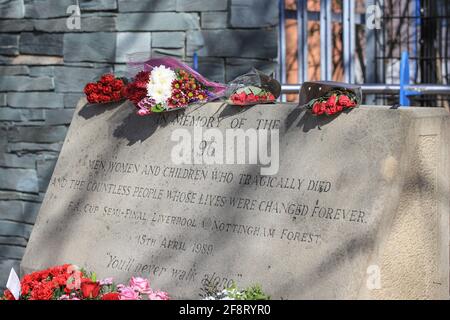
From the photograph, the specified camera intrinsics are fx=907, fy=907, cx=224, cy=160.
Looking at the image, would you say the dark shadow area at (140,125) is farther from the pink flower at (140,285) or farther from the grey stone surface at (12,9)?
the grey stone surface at (12,9)

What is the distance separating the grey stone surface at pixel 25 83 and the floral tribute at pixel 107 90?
1097 mm

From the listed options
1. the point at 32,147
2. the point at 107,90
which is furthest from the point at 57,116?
the point at 107,90

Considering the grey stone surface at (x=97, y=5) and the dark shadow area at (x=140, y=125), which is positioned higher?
the grey stone surface at (x=97, y=5)

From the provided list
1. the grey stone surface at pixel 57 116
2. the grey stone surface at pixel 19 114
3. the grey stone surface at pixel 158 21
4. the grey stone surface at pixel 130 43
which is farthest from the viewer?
the grey stone surface at pixel 19 114

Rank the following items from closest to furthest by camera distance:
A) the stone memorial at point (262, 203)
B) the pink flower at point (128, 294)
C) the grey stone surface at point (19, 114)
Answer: the stone memorial at point (262, 203), the pink flower at point (128, 294), the grey stone surface at point (19, 114)

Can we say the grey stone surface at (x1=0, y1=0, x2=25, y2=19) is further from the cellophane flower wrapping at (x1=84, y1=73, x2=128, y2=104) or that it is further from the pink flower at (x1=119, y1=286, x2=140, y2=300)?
the pink flower at (x1=119, y1=286, x2=140, y2=300)

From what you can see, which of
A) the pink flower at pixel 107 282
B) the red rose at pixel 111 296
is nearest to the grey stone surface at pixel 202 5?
the pink flower at pixel 107 282

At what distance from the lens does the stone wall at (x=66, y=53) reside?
5.92 m

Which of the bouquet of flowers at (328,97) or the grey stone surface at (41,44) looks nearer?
the bouquet of flowers at (328,97)

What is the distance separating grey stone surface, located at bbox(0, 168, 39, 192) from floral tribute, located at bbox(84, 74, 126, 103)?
132cm

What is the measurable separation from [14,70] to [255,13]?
1.87 m

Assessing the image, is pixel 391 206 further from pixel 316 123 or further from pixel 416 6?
pixel 416 6
